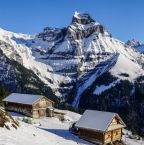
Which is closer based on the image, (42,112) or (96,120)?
(96,120)

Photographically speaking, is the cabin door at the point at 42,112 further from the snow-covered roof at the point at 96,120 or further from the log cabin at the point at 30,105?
the snow-covered roof at the point at 96,120

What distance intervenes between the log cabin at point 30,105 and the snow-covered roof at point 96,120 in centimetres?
2576

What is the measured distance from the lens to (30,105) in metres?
98.8

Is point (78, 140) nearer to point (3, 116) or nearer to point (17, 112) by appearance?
point (3, 116)

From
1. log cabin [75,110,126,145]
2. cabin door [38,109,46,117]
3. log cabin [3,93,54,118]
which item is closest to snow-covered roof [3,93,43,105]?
log cabin [3,93,54,118]

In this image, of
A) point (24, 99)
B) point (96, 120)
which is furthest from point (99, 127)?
point (24, 99)

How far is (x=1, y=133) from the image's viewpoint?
160 feet

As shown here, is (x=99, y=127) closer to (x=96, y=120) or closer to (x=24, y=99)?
(x=96, y=120)

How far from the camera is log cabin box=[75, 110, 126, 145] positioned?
235ft

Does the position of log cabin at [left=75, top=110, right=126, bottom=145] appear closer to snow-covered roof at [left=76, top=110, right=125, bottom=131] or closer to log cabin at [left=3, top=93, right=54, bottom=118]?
snow-covered roof at [left=76, top=110, right=125, bottom=131]

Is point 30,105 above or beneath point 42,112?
above

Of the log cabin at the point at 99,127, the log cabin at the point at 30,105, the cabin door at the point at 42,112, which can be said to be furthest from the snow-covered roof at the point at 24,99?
the log cabin at the point at 99,127

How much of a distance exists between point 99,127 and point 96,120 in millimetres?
2075

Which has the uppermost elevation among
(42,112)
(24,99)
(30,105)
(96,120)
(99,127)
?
(24,99)
